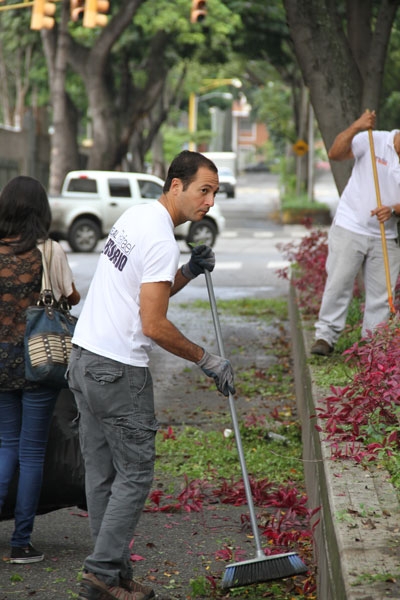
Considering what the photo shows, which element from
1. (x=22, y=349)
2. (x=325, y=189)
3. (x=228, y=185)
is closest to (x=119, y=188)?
(x=22, y=349)

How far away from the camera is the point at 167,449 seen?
7.52 m

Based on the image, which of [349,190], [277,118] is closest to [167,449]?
[349,190]

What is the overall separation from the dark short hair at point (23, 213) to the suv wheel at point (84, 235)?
2125 cm

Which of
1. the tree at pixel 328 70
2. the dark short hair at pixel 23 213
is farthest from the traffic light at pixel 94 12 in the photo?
the dark short hair at pixel 23 213

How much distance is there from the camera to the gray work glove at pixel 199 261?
4.88 meters

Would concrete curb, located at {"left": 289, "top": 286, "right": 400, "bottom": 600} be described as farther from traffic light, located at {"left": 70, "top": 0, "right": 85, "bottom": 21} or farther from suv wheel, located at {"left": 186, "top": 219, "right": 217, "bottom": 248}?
suv wheel, located at {"left": 186, "top": 219, "right": 217, "bottom": 248}

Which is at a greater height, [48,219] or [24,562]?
[48,219]

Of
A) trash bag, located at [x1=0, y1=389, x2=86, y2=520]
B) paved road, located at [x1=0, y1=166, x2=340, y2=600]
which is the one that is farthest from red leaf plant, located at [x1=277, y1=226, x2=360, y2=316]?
trash bag, located at [x1=0, y1=389, x2=86, y2=520]

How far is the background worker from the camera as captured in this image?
4.20m

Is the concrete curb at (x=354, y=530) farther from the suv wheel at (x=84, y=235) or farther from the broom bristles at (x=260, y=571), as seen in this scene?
the suv wheel at (x=84, y=235)

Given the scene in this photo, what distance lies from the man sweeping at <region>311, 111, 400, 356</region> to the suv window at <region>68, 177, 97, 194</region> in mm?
19784

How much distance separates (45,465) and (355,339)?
3.15 metres

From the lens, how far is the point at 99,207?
26844 mm

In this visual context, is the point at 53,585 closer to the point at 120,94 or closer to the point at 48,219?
the point at 48,219
